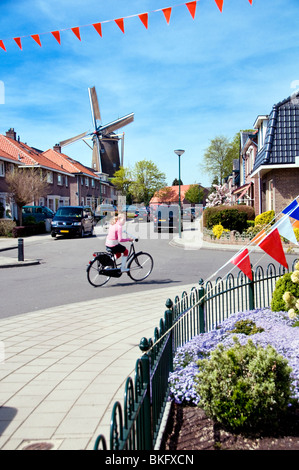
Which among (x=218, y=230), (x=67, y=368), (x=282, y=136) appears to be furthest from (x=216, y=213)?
(x=67, y=368)

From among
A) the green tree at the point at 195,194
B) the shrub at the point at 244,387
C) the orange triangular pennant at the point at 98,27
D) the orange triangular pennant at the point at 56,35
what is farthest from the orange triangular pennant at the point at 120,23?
the green tree at the point at 195,194

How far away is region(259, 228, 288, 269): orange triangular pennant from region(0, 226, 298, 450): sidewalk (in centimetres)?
202

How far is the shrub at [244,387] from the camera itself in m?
3.06

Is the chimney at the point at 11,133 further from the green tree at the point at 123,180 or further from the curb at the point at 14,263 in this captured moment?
the green tree at the point at 123,180

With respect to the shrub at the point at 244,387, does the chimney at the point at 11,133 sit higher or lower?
higher

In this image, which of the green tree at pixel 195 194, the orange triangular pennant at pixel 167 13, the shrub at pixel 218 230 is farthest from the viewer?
the green tree at pixel 195 194

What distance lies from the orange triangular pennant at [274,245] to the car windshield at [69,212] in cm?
2234

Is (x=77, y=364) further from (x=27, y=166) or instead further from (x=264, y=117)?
(x=27, y=166)

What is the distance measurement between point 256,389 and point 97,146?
72571 mm

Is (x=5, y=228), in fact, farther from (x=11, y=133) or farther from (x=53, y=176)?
(x=53, y=176)

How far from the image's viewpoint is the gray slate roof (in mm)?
20750

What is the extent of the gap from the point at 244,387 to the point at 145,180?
7197 cm

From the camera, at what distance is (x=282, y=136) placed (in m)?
21.1
